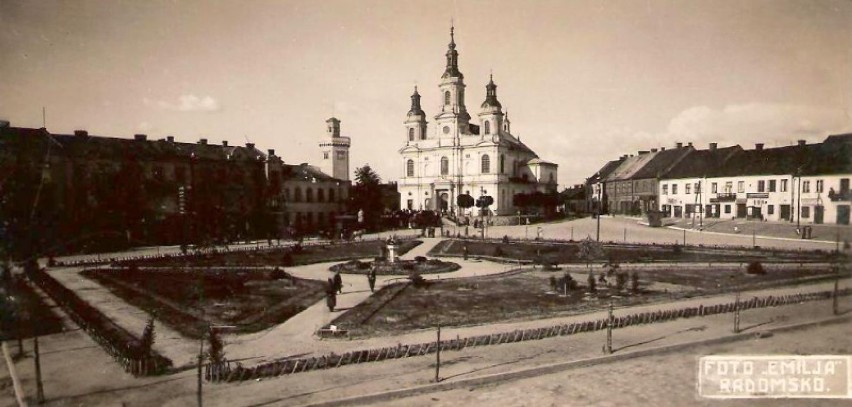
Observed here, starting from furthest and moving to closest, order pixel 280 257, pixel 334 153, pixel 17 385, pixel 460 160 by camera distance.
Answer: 1. pixel 460 160
2. pixel 334 153
3. pixel 280 257
4. pixel 17 385

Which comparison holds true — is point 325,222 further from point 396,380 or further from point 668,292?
point 396,380

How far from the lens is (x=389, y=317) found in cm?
1678

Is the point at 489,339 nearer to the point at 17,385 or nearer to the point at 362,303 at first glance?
the point at 362,303

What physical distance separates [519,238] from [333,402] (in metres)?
34.4

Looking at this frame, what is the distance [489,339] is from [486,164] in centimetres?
→ 5362

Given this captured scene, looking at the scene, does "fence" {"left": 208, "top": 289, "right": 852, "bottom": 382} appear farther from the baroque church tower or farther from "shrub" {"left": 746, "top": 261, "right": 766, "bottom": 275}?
the baroque church tower

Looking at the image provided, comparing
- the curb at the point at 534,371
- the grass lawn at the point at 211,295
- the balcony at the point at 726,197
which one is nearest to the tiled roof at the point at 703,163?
the balcony at the point at 726,197

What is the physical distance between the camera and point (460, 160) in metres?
67.9

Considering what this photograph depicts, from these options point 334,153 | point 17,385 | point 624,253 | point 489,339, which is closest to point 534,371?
point 489,339

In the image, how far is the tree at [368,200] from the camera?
5272cm

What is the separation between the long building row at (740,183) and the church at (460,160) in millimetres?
11888

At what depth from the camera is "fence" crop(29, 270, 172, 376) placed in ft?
37.9

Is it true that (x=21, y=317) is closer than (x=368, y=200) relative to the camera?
Yes

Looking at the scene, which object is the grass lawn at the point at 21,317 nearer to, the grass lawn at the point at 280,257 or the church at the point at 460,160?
the grass lawn at the point at 280,257
